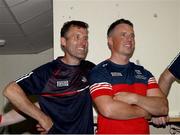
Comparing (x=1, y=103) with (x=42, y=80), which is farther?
(x=1, y=103)

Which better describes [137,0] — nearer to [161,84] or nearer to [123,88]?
[161,84]

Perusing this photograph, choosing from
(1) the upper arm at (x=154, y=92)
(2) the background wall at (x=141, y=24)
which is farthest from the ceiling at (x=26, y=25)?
(1) the upper arm at (x=154, y=92)

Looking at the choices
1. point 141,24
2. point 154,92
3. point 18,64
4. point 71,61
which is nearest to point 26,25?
point 18,64

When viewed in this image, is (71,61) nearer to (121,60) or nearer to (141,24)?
(121,60)

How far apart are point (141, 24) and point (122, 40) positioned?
618 millimetres

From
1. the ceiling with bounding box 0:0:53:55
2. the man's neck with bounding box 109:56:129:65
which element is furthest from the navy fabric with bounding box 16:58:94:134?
the ceiling with bounding box 0:0:53:55

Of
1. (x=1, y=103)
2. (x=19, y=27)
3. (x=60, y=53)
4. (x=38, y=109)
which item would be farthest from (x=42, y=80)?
(x=1, y=103)

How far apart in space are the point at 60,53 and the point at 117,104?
2.86 feet

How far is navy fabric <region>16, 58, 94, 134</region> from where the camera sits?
198 centimetres

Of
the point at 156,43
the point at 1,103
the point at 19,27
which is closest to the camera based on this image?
the point at 156,43

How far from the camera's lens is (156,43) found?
8.66 ft

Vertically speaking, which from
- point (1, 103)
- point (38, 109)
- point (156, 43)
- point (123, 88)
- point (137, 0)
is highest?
point (137, 0)

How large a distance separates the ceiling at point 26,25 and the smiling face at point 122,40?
5.06ft

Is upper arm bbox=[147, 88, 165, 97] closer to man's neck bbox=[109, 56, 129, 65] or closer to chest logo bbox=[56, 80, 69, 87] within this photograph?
man's neck bbox=[109, 56, 129, 65]
